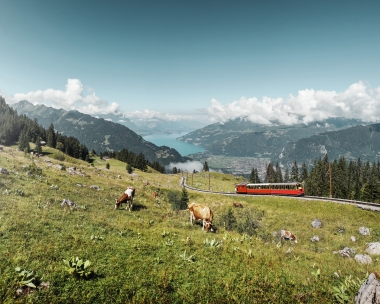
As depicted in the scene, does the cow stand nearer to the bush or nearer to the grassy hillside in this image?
the grassy hillside

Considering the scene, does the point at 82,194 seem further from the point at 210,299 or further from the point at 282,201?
the point at 282,201

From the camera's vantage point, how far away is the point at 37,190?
17484 millimetres

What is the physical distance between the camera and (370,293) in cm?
724

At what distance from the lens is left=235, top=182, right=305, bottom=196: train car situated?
5491 centimetres

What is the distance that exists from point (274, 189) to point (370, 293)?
52.8m

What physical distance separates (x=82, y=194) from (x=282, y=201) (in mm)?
40920

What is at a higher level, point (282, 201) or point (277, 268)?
point (277, 268)

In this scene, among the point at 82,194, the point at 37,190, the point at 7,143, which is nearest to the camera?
the point at 37,190

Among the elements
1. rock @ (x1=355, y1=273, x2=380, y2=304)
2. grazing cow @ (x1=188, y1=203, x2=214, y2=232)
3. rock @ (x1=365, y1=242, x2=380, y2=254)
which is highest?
rock @ (x1=355, y1=273, x2=380, y2=304)

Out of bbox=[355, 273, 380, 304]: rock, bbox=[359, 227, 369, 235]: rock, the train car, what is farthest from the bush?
the train car

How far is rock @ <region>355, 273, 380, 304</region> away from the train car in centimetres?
5135

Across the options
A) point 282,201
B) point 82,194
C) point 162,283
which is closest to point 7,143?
point 82,194

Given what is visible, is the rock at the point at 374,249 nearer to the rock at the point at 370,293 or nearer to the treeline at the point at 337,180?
the rock at the point at 370,293

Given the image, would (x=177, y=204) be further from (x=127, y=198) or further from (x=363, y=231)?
(x=363, y=231)
